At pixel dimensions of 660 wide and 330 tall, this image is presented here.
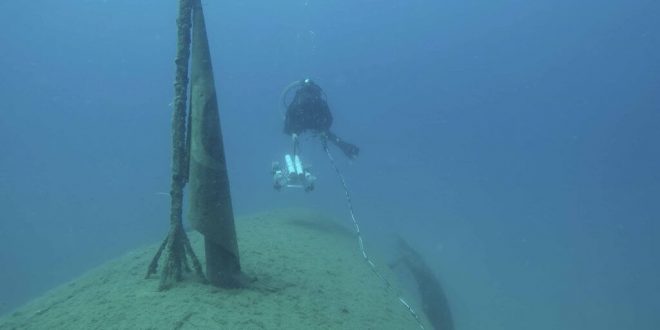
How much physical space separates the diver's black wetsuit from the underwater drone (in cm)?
108

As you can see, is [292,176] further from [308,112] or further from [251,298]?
[251,298]

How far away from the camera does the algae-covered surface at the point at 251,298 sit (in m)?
3.58

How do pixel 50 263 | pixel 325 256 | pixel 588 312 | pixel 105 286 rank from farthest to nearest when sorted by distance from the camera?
pixel 50 263 < pixel 588 312 < pixel 325 256 < pixel 105 286

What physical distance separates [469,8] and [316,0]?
1651 inches

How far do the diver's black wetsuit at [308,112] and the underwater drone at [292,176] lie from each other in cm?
108

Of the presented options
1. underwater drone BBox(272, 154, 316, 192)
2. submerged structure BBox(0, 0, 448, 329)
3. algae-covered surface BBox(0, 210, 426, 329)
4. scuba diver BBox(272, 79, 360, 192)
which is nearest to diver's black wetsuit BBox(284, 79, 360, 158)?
scuba diver BBox(272, 79, 360, 192)

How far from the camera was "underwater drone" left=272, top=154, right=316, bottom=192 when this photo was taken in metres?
9.41

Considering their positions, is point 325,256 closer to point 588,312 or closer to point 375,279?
point 375,279

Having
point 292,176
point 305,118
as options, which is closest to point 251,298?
point 292,176

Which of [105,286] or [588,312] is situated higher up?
[105,286]

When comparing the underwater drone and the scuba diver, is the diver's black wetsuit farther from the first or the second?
the underwater drone

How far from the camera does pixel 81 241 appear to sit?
108 feet

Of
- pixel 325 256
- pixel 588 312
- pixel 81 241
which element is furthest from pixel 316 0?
pixel 325 256

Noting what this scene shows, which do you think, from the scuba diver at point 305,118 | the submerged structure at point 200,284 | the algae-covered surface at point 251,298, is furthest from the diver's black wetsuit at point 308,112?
the submerged structure at point 200,284
